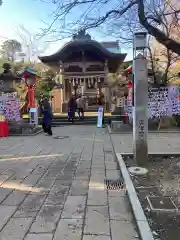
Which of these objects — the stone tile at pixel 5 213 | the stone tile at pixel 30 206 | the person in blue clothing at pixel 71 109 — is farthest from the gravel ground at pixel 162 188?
the person in blue clothing at pixel 71 109

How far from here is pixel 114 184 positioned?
5949 mm

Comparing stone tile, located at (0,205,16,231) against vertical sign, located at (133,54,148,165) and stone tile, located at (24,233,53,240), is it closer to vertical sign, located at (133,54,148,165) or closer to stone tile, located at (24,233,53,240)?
stone tile, located at (24,233,53,240)

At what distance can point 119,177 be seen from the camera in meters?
6.50

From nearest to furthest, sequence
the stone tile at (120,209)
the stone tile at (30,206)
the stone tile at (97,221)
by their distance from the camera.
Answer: the stone tile at (97,221)
the stone tile at (120,209)
the stone tile at (30,206)

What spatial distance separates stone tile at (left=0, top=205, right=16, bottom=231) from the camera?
13.7 feet

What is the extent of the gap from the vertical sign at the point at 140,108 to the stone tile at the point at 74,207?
2693 mm

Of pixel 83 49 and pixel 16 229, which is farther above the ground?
pixel 83 49

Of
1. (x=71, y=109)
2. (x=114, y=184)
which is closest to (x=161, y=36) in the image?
(x=114, y=184)

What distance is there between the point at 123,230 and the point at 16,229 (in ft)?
4.63

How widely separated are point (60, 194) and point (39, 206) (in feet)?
2.11

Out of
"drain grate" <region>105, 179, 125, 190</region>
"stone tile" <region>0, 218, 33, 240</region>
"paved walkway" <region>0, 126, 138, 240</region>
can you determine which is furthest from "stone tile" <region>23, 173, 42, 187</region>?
"stone tile" <region>0, 218, 33, 240</region>

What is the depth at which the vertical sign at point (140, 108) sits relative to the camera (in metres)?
7.29

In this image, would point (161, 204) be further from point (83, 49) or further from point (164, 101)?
point (83, 49)

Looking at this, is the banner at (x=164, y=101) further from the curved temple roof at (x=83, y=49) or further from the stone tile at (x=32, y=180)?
the stone tile at (x=32, y=180)
